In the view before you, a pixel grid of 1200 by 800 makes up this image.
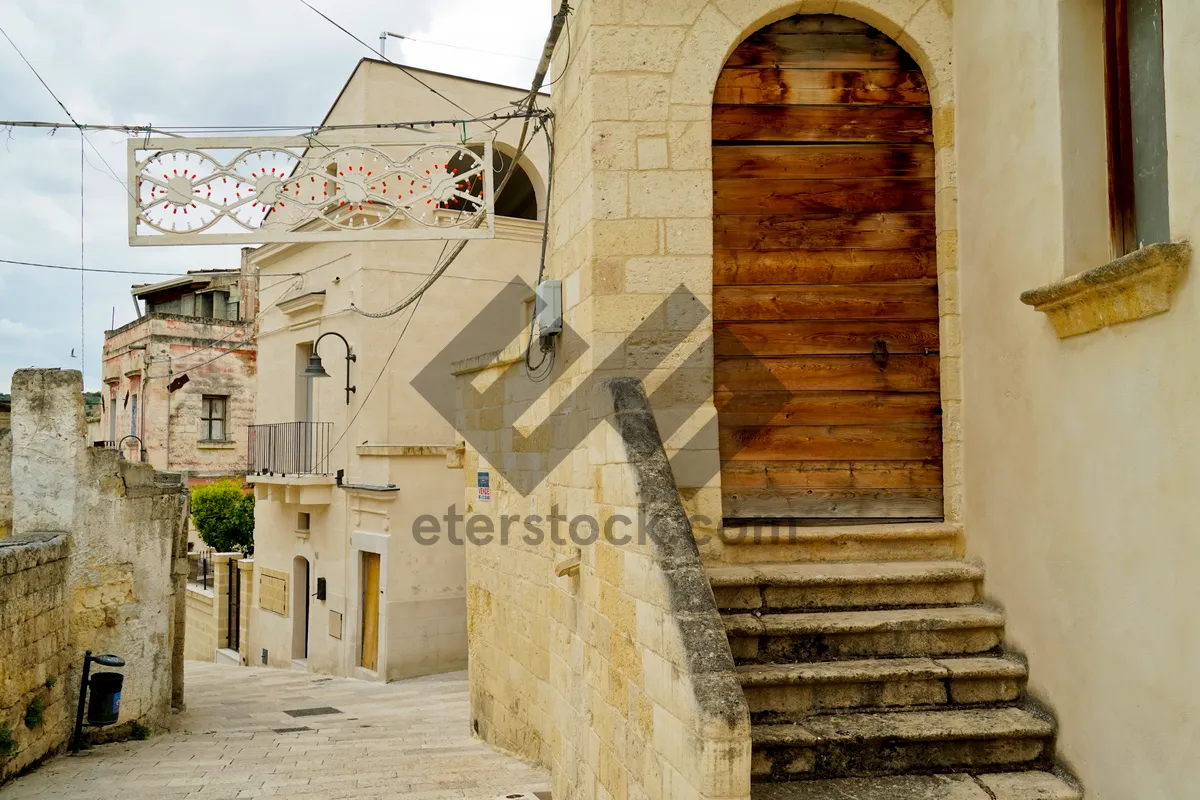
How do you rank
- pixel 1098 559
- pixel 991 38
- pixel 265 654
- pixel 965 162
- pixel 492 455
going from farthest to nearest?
pixel 265 654, pixel 492 455, pixel 965 162, pixel 991 38, pixel 1098 559

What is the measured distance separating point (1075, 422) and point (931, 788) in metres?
1.49

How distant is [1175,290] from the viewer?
10.0ft

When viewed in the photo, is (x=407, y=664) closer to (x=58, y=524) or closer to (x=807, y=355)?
(x=58, y=524)

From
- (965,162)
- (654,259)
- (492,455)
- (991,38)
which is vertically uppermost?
(991,38)

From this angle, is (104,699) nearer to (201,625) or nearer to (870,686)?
(870,686)

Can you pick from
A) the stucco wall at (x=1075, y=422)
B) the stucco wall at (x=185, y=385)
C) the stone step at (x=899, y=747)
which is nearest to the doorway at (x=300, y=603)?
the stucco wall at (x=185, y=385)

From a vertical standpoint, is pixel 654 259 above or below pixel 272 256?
below

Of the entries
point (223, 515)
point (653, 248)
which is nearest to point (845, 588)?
point (653, 248)

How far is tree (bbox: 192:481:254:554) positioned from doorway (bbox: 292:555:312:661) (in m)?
6.67

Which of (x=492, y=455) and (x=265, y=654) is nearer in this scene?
(x=492, y=455)

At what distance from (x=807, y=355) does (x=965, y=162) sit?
123 centimetres

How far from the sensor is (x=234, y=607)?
17.8m

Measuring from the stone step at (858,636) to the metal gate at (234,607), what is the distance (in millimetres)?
15158

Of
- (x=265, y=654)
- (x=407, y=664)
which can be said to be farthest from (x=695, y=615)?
(x=265, y=654)
